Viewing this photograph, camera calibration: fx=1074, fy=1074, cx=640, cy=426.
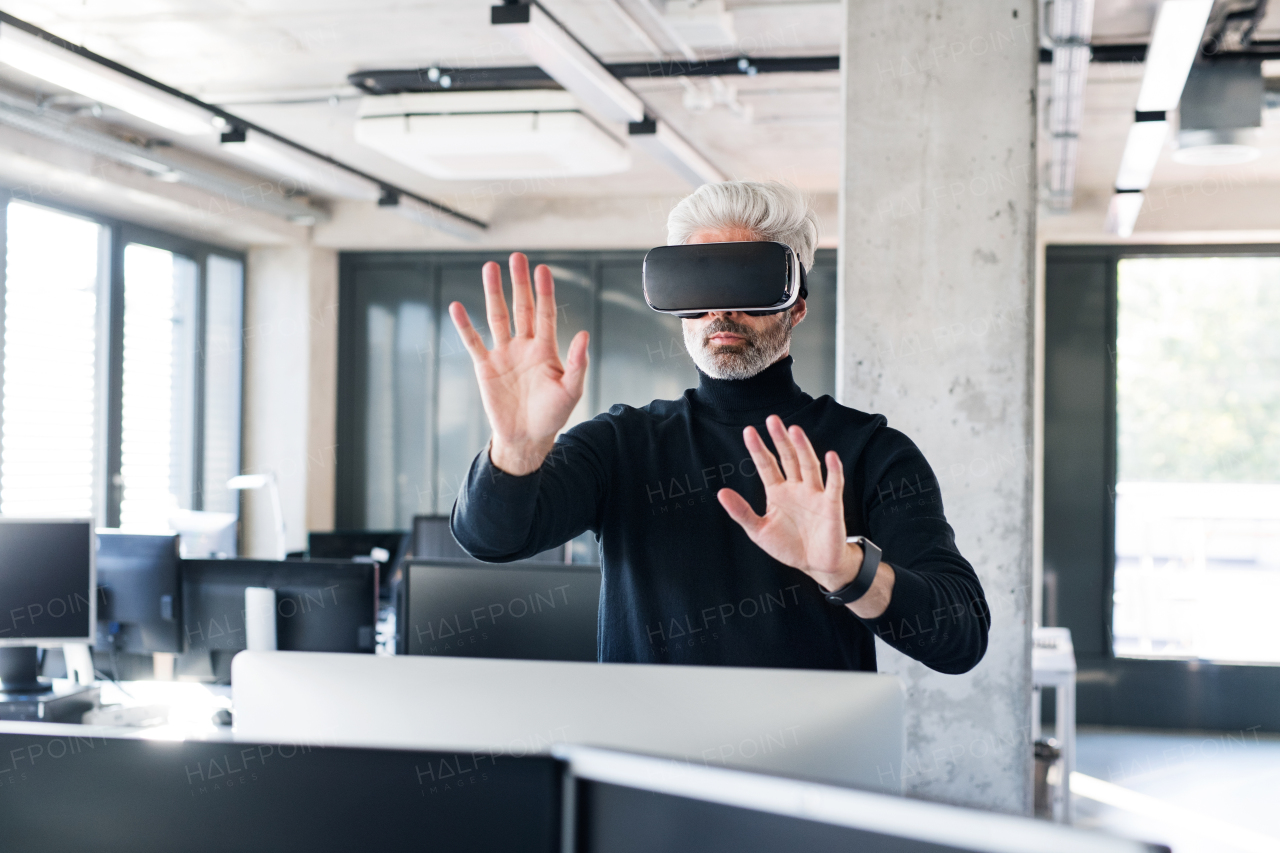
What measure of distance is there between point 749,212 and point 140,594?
2607 mm

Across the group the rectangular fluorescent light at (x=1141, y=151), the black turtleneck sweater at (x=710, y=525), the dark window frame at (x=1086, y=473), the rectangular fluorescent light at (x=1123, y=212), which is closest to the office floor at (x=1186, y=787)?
the dark window frame at (x=1086, y=473)

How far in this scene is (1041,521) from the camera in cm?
631

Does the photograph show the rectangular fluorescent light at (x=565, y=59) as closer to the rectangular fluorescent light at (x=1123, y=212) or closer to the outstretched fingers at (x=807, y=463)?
the outstretched fingers at (x=807, y=463)

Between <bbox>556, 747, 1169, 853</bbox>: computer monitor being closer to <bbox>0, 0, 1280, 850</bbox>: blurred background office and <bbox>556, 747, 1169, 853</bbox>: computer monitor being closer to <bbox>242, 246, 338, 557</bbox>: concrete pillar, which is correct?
<bbox>0, 0, 1280, 850</bbox>: blurred background office

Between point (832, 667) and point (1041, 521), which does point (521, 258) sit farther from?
point (1041, 521)

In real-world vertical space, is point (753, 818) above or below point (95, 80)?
below

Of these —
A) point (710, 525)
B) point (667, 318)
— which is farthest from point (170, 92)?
point (667, 318)

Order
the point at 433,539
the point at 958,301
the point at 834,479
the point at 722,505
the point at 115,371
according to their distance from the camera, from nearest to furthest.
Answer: the point at 834,479, the point at 722,505, the point at 958,301, the point at 433,539, the point at 115,371

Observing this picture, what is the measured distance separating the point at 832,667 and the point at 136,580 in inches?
103

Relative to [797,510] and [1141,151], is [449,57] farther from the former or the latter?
[797,510]

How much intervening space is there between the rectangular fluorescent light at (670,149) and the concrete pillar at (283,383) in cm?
292

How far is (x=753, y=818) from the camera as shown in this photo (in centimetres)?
69

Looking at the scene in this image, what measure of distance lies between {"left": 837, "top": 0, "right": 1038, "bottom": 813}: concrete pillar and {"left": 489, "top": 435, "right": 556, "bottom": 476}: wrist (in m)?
1.49

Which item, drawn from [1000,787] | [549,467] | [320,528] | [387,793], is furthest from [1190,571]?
[387,793]
